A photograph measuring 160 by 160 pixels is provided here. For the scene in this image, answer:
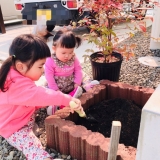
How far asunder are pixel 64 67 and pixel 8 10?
532 centimetres

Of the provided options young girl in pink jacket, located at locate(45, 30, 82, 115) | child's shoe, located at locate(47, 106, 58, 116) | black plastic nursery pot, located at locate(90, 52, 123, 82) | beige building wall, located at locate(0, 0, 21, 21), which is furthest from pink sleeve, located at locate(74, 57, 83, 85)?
beige building wall, located at locate(0, 0, 21, 21)

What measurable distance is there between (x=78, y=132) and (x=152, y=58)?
2240 millimetres

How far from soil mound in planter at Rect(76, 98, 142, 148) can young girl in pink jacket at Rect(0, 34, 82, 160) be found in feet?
0.98

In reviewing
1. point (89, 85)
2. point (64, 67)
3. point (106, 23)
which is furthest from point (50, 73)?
point (106, 23)

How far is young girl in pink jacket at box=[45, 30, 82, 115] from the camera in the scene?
1893 mm

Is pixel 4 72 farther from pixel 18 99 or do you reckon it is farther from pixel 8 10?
pixel 8 10

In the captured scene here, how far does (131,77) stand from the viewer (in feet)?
8.83

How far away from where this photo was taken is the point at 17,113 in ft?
4.85

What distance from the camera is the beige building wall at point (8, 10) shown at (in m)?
6.41

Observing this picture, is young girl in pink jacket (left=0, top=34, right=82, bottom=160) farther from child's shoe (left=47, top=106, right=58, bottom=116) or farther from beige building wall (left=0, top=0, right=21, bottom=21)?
beige building wall (left=0, top=0, right=21, bottom=21)

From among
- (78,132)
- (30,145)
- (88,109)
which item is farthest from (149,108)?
(88,109)

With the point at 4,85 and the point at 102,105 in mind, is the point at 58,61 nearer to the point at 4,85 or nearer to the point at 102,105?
the point at 102,105

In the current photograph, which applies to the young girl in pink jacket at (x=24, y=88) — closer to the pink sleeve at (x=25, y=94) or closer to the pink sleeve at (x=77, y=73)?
the pink sleeve at (x=25, y=94)

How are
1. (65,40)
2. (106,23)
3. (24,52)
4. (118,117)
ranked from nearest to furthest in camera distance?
(24,52) → (118,117) → (65,40) → (106,23)
